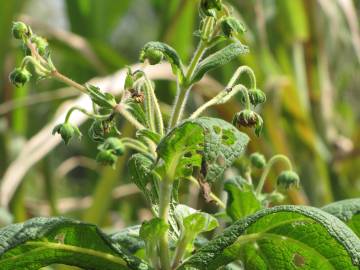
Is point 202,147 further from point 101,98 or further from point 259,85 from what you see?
point 259,85

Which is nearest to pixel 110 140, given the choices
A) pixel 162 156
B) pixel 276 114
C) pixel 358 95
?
pixel 162 156

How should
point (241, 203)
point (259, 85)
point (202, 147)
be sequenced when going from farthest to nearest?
point (259, 85) < point (241, 203) < point (202, 147)

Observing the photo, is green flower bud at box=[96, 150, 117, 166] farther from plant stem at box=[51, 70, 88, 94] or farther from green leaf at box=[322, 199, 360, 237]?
green leaf at box=[322, 199, 360, 237]

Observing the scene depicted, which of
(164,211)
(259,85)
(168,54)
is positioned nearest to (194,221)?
(164,211)

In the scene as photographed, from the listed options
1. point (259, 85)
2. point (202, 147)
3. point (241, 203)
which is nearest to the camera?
point (202, 147)

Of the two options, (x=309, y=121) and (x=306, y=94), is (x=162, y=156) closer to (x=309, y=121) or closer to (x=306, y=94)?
(x=309, y=121)
